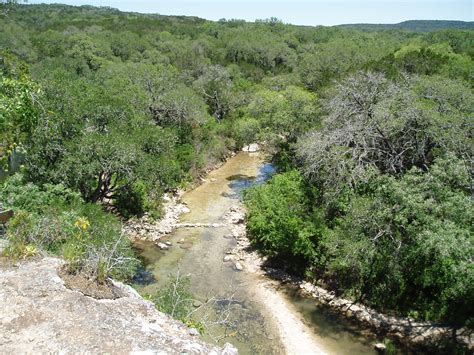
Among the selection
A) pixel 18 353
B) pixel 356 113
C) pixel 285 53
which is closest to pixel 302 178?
pixel 356 113

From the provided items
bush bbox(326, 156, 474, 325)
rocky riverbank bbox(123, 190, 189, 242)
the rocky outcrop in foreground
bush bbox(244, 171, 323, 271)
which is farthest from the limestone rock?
the rocky outcrop in foreground

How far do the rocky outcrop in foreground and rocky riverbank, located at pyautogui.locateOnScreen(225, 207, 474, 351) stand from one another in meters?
9.97

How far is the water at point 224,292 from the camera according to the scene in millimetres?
14922

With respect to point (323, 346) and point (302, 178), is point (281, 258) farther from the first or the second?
point (323, 346)

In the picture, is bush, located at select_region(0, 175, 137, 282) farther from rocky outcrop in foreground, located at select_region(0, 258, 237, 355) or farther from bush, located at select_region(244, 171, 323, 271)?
bush, located at select_region(244, 171, 323, 271)

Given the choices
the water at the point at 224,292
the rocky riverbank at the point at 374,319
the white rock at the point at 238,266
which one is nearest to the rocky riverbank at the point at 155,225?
the water at the point at 224,292

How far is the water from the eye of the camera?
1492cm

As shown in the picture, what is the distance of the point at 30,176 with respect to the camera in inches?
671

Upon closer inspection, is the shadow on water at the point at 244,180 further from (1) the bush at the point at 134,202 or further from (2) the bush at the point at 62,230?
(2) the bush at the point at 62,230

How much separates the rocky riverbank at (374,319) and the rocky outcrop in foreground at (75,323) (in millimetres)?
9969

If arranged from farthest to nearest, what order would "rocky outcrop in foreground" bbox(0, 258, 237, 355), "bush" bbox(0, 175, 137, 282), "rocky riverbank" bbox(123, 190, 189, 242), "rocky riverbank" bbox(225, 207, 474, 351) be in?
1. "rocky riverbank" bbox(123, 190, 189, 242)
2. "rocky riverbank" bbox(225, 207, 474, 351)
3. "bush" bbox(0, 175, 137, 282)
4. "rocky outcrop in foreground" bbox(0, 258, 237, 355)

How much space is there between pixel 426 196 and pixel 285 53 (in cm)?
5446

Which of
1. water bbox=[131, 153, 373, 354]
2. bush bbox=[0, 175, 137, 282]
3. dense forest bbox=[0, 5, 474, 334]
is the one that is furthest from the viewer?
water bbox=[131, 153, 373, 354]

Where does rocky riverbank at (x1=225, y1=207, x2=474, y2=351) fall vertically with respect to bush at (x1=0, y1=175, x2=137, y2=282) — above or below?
below
